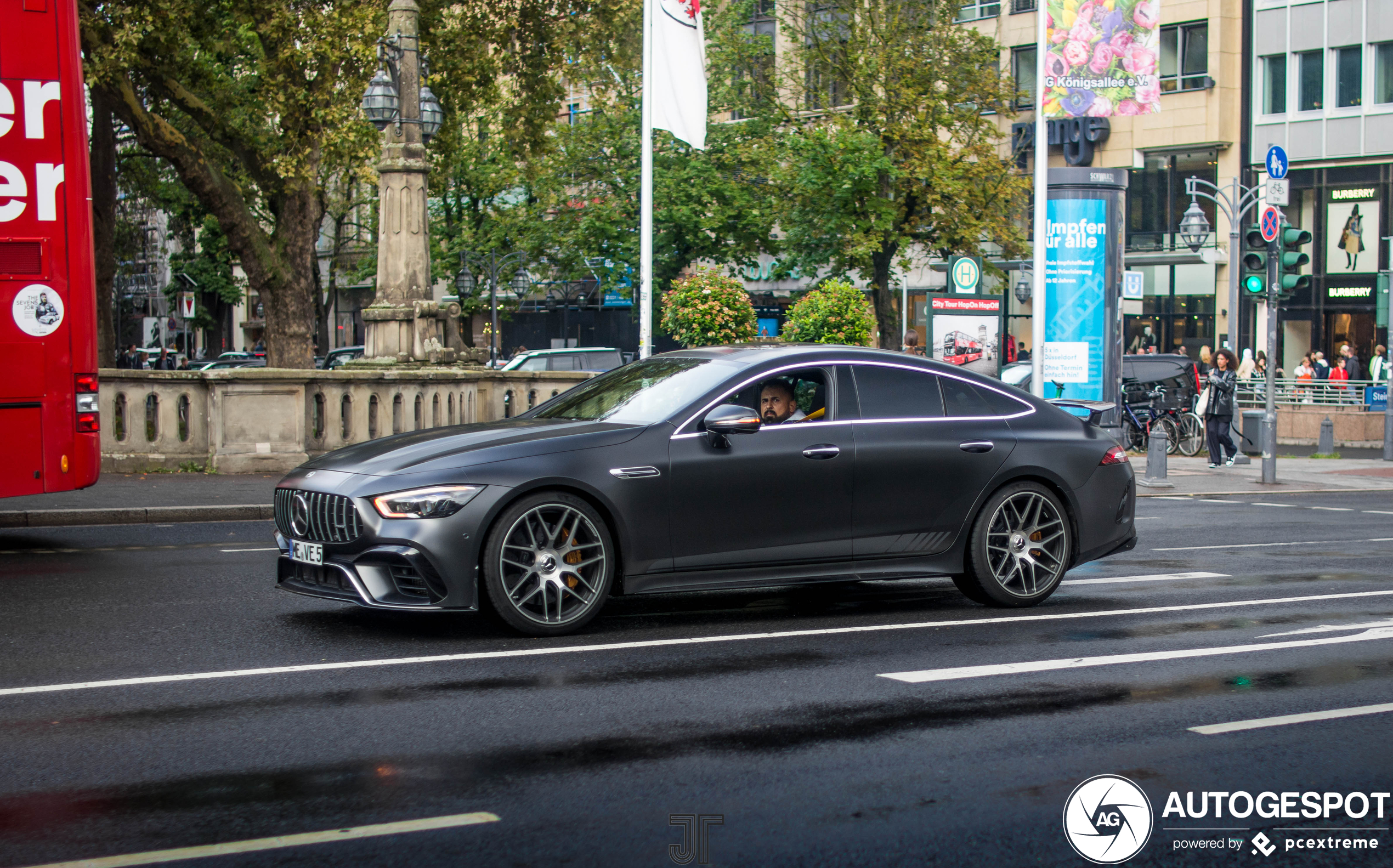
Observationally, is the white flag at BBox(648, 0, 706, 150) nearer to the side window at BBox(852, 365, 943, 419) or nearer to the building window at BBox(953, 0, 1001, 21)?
the side window at BBox(852, 365, 943, 419)

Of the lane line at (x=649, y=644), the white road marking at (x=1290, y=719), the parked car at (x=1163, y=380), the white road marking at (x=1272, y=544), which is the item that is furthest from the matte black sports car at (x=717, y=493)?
the parked car at (x=1163, y=380)

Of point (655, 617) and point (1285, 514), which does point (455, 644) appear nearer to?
point (655, 617)

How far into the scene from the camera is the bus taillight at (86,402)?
36.0 ft

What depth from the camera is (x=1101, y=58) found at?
62.7ft

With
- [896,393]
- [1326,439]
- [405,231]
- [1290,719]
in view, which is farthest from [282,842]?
[1326,439]

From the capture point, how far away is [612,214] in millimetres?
46312

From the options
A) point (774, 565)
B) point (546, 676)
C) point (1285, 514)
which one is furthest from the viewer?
point (1285, 514)

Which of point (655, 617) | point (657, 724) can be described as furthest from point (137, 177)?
point (657, 724)

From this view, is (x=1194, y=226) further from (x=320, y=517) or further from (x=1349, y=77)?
(x=320, y=517)

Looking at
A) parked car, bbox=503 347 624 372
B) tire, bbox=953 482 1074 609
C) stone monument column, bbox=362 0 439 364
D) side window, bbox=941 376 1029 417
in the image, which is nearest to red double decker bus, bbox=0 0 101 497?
side window, bbox=941 376 1029 417

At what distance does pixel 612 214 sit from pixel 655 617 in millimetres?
38916

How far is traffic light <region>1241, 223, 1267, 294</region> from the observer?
20.3m

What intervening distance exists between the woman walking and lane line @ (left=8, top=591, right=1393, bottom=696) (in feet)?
46.1

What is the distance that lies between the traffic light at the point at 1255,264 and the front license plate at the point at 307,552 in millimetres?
16178
